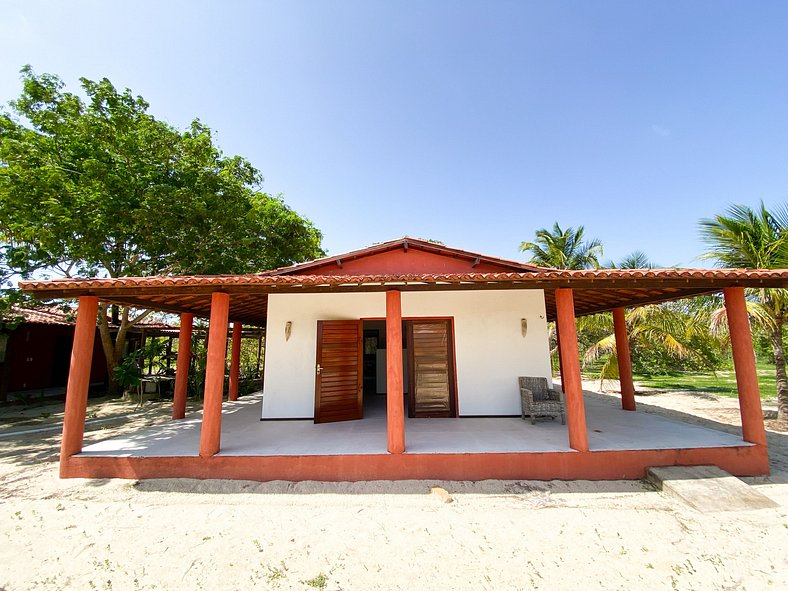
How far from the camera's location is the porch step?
4379mm

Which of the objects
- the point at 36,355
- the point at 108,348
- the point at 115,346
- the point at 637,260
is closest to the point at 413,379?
the point at 108,348

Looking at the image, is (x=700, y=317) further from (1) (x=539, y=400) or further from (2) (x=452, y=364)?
(2) (x=452, y=364)

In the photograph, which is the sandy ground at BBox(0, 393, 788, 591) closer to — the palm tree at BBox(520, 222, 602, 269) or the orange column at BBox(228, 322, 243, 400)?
the orange column at BBox(228, 322, 243, 400)

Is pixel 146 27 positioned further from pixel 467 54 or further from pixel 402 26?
pixel 467 54

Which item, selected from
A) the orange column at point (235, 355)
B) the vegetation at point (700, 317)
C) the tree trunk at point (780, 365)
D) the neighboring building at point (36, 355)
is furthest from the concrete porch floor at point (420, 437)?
the neighboring building at point (36, 355)

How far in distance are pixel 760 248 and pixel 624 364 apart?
4.28 metres

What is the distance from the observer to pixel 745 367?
222 inches

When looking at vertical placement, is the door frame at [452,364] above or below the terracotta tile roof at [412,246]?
below

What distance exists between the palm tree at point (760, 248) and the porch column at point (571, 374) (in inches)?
251

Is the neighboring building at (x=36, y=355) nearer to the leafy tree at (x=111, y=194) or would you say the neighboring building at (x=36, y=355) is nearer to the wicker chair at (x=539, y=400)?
the leafy tree at (x=111, y=194)

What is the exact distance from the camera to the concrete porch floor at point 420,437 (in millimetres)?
5512

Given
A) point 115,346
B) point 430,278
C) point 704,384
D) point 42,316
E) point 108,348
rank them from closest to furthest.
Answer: point 430,278 → point 108,348 → point 115,346 → point 42,316 → point 704,384

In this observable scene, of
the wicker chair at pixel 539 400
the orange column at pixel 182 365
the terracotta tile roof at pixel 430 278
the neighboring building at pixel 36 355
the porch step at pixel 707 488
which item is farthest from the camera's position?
the neighboring building at pixel 36 355

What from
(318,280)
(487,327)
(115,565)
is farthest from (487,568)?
(487,327)
